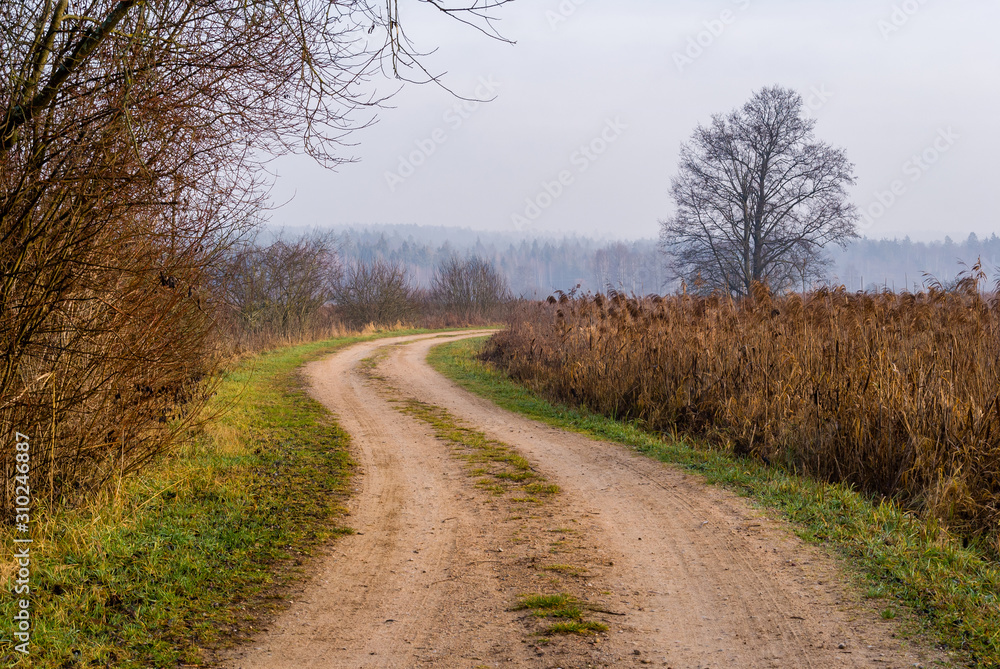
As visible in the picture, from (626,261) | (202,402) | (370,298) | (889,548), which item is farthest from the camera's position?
(626,261)

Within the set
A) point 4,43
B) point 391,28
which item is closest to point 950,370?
point 391,28

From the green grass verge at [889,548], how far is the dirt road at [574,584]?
23 cm

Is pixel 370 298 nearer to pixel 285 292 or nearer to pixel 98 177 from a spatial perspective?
pixel 285 292

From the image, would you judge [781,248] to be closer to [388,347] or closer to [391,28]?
[388,347]

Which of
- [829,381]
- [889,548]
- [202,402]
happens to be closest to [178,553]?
[202,402]

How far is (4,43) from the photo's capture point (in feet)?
14.1

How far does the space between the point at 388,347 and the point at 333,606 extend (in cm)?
1913

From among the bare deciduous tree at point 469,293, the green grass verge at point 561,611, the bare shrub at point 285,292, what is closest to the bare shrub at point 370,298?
the bare deciduous tree at point 469,293

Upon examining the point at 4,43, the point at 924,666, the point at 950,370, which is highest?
the point at 4,43

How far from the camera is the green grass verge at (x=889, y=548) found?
12.4ft

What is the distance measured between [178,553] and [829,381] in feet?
23.4

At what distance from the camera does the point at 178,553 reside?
4.87 meters

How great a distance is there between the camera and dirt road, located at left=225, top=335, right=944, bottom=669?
141 inches

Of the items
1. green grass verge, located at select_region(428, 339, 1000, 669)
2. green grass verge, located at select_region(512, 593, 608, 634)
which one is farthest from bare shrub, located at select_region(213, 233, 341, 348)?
green grass verge, located at select_region(512, 593, 608, 634)
